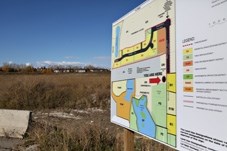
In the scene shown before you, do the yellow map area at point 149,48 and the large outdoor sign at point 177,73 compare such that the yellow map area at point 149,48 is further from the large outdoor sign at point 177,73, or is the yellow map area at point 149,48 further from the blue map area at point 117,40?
the blue map area at point 117,40

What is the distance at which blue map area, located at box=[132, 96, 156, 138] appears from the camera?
11.9ft

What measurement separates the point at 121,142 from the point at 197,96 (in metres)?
3.79

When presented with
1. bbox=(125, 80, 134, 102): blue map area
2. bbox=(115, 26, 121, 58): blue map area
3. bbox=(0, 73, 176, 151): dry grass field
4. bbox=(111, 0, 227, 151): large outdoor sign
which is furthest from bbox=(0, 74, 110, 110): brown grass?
bbox=(111, 0, 227, 151): large outdoor sign

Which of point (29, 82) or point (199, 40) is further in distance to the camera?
point (29, 82)

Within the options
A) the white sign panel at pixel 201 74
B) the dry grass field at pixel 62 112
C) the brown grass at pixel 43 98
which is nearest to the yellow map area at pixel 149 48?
the white sign panel at pixel 201 74

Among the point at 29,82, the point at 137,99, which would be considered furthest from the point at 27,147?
the point at 29,82

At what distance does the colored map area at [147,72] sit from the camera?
324cm

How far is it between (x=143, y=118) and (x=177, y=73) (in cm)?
100

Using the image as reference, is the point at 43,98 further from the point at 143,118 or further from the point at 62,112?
the point at 143,118

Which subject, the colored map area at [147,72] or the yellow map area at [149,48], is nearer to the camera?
the colored map area at [147,72]

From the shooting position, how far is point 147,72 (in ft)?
12.4

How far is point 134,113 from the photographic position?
415 centimetres

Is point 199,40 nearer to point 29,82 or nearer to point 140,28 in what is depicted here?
point 140,28

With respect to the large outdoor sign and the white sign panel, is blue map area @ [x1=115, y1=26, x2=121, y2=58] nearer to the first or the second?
the large outdoor sign
